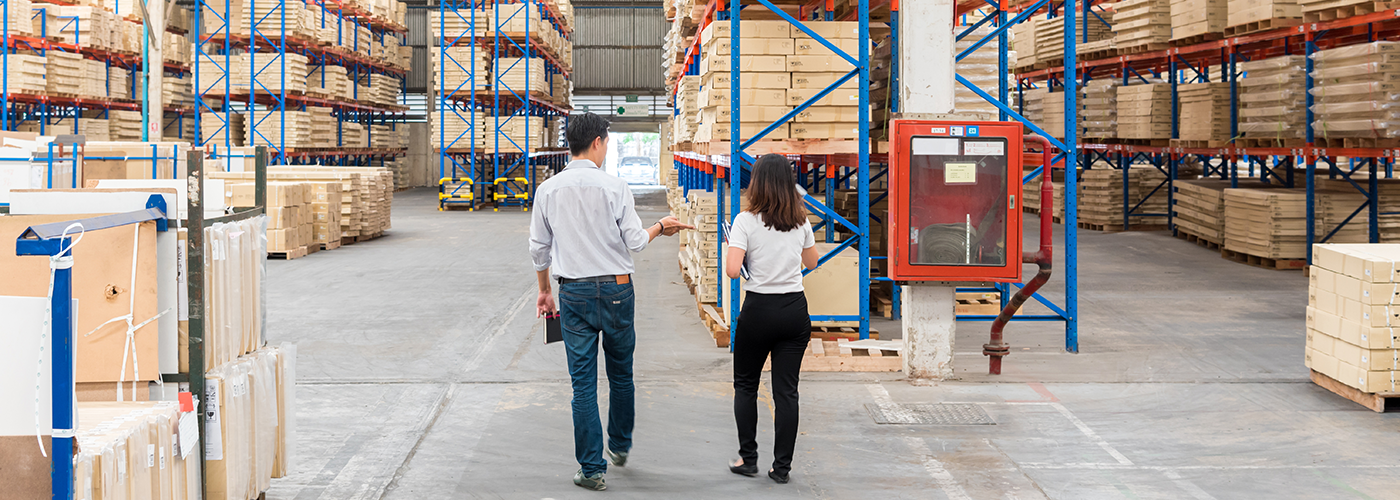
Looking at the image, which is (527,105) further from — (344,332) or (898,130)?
(898,130)

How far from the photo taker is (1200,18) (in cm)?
1514

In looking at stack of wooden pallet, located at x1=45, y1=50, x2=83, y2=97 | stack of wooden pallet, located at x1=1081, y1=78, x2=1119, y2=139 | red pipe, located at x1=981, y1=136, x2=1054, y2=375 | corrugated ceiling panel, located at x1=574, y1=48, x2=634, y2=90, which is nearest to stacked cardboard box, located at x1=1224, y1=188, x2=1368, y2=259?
stack of wooden pallet, located at x1=1081, y1=78, x2=1119, y2=139

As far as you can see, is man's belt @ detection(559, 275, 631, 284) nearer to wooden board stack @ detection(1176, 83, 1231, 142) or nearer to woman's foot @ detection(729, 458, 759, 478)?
woman's foot @ detection(729, 458, 759, 478)

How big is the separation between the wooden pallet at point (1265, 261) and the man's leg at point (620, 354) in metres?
11.2

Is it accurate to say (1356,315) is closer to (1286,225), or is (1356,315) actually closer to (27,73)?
(1286,225)

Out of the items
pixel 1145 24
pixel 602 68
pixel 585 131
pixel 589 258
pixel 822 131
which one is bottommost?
pixel 589 258

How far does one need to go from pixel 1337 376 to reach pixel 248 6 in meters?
22.4

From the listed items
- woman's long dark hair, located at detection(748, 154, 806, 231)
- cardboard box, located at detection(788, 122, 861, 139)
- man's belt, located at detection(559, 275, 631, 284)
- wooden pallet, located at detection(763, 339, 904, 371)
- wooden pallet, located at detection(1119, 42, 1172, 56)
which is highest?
wooden pallet, located at detection(1119, 42, 1172, 56)

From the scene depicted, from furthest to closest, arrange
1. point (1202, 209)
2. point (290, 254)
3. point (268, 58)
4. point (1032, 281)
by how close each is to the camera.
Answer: point (268, 58)
point (1202, 209)
point (290, 254)
point (1032, 281)

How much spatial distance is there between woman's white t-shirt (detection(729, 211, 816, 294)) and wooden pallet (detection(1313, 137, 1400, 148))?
31.9 feet

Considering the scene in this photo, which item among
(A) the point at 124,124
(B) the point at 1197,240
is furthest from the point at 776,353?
(A) the point at 124,124

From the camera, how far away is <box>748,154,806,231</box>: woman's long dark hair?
478cm

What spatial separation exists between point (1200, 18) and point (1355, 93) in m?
3.60

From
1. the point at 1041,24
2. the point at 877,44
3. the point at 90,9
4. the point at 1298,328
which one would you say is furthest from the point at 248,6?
the point at 1298,328
